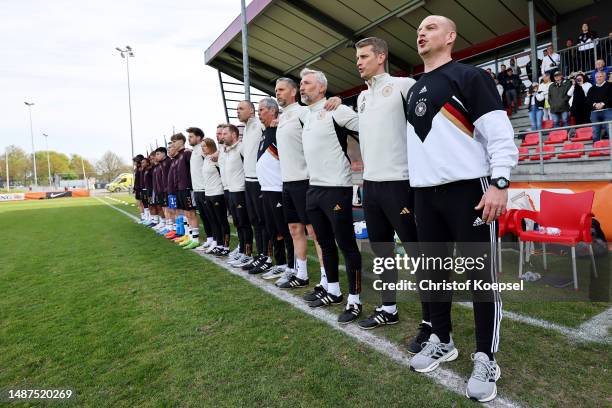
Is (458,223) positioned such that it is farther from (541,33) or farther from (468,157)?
(541,33)

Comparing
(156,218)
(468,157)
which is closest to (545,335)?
(468,157)

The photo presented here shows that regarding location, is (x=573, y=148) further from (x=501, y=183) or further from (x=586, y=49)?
(x=501, y=183)

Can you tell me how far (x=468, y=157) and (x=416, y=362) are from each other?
4.53 feet

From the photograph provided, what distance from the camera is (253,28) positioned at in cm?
1588

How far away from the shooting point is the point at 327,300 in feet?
12.9

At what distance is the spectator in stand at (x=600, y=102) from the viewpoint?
796 cm

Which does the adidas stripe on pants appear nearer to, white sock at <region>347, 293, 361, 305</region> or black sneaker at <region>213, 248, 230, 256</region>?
white sock at <region>347, 293, 361, 305</region>

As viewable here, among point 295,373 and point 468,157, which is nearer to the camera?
point 468,157

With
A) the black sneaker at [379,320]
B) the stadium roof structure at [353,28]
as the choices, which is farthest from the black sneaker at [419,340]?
the stadium roof structure at [353,28]

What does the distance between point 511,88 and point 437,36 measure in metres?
Result: 11.4

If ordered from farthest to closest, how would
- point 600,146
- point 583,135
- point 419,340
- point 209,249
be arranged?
point 583,135 → point 600,146 → point 209,249 → point 419,340

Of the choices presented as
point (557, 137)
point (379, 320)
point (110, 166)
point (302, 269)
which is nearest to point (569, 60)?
point (557, 137)

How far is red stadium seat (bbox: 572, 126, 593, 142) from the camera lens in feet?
27.8

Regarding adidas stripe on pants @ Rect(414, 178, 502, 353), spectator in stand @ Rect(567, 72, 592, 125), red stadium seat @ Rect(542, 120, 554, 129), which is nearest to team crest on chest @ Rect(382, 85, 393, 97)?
adidas stripe on pants @ Rect(414, 178, 502, 353)
